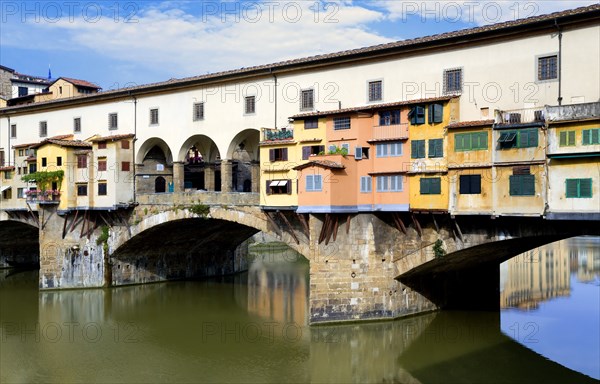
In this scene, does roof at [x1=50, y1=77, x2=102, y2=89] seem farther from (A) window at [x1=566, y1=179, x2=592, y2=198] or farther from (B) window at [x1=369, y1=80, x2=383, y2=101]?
(A) window at [x1=566, y1=179, x2=592, y2=198]

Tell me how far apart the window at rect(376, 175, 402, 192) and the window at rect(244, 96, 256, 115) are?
29.2ft

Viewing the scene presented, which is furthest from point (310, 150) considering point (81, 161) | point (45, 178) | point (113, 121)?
point (45, 178)

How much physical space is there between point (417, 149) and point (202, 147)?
16690mm

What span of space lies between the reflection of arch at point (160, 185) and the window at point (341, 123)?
52.3 ft

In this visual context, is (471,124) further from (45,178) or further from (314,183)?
(45,178)

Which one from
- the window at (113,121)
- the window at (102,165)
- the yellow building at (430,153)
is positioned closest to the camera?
the yellow building at (430,153)

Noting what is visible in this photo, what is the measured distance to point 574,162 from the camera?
810 inches

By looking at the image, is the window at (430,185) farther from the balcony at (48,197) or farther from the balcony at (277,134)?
the balcony at (48,197)

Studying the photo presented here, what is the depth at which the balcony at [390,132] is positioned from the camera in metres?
24.8

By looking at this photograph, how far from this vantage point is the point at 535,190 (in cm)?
2134

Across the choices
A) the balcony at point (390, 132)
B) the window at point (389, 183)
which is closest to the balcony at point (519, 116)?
the balcony at point (390, 132)

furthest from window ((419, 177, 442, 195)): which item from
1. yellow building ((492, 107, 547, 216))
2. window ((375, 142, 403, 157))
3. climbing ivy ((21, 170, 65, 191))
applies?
climbing ivy ((21, 170, 65, 191))

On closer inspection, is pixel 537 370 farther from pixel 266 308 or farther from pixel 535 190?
pixel 266 308

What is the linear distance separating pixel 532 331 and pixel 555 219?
7.97 meters
